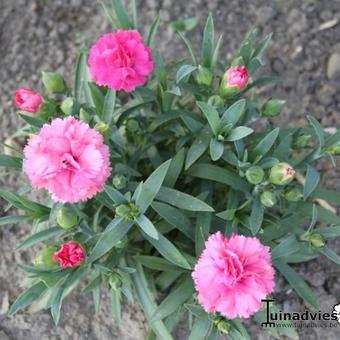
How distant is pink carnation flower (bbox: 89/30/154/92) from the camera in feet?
4.70

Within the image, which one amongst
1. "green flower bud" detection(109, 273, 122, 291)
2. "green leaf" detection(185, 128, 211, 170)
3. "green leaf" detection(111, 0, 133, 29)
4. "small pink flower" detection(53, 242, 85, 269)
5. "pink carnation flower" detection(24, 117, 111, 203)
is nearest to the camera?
"pink carnation flower" detection(24, 117, 111, 203)

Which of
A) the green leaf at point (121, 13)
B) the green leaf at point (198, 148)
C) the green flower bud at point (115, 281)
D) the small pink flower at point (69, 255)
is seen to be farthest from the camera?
the green leaf at point (121, 13)

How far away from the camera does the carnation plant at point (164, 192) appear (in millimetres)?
1207

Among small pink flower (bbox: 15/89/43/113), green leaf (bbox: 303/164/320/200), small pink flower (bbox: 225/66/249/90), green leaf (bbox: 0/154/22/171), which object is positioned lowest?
green leaf (bbox: 303/164/320/200)

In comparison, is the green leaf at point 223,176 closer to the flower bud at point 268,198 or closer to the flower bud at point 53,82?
the flower bud at point 268,198

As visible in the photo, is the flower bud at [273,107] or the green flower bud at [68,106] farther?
the flower bud at [273,107]

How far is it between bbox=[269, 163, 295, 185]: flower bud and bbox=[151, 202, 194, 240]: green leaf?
30cm

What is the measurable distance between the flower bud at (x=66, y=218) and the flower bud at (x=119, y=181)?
0.46 feet

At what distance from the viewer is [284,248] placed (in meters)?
1.47

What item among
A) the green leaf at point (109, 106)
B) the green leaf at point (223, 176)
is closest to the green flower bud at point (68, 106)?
the green leaf at point (109, 106)

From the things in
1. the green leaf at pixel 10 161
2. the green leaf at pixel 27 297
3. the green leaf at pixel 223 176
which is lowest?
the green leaf at pixel 223 176

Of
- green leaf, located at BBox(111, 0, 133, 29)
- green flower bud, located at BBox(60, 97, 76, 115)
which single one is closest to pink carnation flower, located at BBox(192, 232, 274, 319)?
green flower bud, located at BBox(60, 97, 76, 115)

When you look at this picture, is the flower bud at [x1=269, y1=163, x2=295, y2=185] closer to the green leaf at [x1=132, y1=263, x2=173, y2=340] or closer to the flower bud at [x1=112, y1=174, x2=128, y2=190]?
the flower bud at [x1=112, y1=174, x2=128, y2=190]

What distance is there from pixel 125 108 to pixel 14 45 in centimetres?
87
